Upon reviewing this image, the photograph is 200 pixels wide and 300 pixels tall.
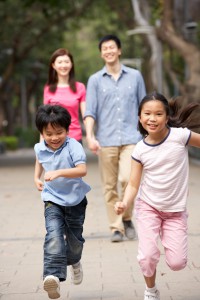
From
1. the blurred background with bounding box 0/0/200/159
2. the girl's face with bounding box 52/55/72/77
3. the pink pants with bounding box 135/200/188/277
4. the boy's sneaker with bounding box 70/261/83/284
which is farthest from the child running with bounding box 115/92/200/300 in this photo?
the blurred background with bounding box 0/0/200/159

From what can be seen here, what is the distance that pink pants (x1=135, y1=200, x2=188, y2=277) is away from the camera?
5599 millimetres

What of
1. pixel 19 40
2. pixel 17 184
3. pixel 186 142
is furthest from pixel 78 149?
pixel 19 40

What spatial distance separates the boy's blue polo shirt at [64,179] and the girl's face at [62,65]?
2.49 m

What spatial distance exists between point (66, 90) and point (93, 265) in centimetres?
196

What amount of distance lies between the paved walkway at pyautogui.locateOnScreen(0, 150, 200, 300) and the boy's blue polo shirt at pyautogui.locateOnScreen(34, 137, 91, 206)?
73 cm

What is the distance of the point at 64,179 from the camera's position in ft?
19.7

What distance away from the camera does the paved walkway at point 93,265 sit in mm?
6354

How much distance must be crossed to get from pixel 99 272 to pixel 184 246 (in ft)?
5.41

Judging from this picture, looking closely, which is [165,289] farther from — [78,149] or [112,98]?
[112,98]

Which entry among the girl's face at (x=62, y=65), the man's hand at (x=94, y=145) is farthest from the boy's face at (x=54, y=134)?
the girl's face at (x=62, y=65)

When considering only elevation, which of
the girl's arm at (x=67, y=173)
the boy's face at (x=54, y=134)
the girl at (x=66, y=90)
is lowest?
the girl at (x=66, y=90)

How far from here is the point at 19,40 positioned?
3844 centimetres

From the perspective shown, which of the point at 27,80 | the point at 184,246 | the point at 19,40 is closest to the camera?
the point at 184,246

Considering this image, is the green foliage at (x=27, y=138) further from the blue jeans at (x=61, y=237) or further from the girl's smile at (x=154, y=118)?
the girl's smile at (x=154, y=118)
